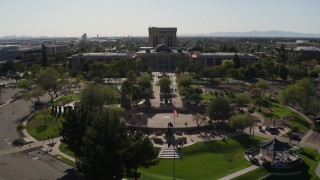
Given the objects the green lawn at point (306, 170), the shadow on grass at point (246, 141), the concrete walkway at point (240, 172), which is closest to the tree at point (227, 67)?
the shadow on grass at point (246, 141)

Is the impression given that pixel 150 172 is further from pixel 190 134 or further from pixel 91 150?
pixel 190 134

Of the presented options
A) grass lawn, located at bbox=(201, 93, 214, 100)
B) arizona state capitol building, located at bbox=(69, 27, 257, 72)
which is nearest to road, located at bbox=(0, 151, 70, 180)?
grass lawn, located at bbox=(201, 93, 214, 100)

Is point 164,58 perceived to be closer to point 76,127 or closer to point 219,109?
point 219,109

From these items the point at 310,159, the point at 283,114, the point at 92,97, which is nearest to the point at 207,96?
the point at 283,114

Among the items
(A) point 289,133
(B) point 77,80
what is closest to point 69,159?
(A) point 289,133

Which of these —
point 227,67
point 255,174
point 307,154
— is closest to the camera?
point 255,174

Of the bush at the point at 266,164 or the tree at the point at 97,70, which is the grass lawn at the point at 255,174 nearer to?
the bush at the point at 266,164
